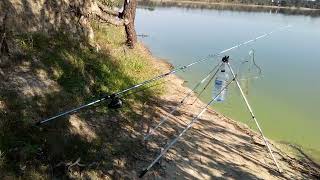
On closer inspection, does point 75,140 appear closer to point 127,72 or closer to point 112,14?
point 127,72

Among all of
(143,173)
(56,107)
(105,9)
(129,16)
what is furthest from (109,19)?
(143,173)

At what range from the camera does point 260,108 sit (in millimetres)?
16469

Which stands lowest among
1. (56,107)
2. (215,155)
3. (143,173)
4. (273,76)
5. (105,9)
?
(273,76)

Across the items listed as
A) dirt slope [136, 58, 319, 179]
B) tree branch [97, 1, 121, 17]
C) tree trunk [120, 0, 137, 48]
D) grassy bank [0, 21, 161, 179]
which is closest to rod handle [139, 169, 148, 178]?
dirt slope [136, 58, 319, 179]

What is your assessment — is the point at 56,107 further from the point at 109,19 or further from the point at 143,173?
the point at 109,19

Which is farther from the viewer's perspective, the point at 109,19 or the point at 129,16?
the point at 129,16

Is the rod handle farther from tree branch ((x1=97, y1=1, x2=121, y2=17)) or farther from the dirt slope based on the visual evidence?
tree branch ((x1=97, y1=1, x2=121, y2=17))


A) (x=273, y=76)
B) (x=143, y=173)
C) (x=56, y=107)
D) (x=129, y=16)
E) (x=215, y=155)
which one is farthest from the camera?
(x=273, y=76)

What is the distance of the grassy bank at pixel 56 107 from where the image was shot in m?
6.89

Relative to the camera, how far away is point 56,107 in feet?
26.5

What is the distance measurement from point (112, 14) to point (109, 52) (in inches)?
86.0

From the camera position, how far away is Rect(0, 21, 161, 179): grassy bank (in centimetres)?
689

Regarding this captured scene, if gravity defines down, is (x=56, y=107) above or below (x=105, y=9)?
below

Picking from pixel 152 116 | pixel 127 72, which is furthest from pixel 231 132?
pixel 127 72
